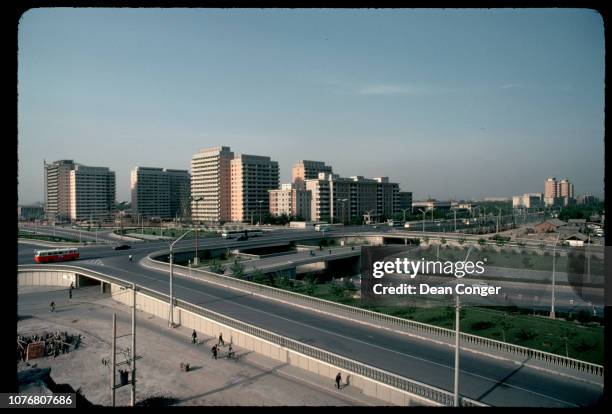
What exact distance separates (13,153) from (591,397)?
1213cm

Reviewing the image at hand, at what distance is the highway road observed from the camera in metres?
9.30

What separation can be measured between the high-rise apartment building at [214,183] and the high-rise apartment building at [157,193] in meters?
8.68

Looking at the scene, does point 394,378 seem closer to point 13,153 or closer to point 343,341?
point 343,341

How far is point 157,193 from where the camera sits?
96.2 metres

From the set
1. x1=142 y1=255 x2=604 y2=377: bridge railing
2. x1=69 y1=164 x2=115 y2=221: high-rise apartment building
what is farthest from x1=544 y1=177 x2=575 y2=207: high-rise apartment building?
x1=69 y1=164 x2=115 y2=221: high-rise apartment building

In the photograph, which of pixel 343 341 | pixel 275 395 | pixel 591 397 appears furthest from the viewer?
pixel 343 341

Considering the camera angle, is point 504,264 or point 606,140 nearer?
point 606,140

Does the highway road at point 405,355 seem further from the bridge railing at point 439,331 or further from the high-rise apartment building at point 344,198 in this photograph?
the high-rise apartment building at point 344,198

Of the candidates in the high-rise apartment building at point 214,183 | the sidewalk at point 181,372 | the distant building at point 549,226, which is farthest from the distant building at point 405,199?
the sidewalk at point 181,372

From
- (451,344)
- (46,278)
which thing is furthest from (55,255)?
(451,344)

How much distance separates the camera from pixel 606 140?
332cm

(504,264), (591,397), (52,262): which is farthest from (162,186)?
(591,397)

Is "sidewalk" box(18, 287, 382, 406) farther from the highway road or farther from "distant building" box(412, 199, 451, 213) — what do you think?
"distant building" box(412, 199, 451, 213)
